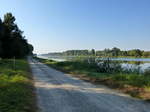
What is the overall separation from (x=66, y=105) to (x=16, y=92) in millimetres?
2665

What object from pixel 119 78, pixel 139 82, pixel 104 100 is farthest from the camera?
pixel 119 78

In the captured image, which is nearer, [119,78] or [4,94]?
[4,94]

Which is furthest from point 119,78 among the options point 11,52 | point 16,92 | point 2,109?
point 11,52

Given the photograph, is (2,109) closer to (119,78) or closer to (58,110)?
(58,110)

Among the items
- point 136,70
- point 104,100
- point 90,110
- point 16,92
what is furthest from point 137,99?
point 136,70

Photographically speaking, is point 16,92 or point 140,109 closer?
point 140,109

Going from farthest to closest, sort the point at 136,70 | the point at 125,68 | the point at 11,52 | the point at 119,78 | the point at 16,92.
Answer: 1. the point at 11,52
2. the point at 125,68
3. the point at 136,70
4. the point at 119,78
5. the point at 16,92

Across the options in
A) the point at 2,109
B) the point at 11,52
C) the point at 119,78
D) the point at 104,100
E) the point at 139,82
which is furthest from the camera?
the point at 11,52

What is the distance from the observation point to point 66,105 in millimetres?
6258

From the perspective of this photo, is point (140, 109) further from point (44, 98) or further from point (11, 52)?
point (11, 52)

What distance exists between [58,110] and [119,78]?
7.14 m

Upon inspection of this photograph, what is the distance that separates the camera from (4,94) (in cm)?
723

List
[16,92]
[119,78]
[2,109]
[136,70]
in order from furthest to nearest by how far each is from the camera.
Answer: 1. [136,70]
2. [119,78]
3. [16,92]
4. [2,109]

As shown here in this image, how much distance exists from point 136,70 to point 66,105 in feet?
32.6
